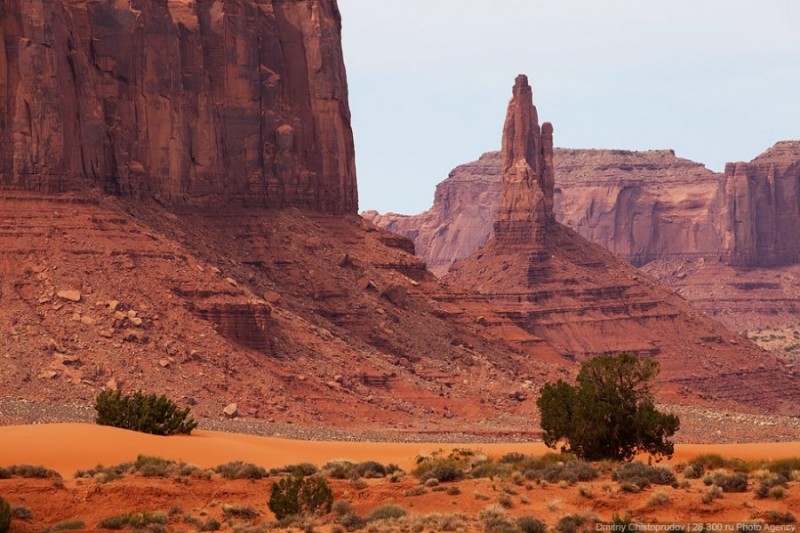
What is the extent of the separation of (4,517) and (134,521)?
2391 millimetres

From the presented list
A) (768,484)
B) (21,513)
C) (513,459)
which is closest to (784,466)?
(768,484)

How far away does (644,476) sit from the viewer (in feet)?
126

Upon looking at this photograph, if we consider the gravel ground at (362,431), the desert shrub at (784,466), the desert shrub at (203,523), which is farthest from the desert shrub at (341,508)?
the gravel ground at (362,431)

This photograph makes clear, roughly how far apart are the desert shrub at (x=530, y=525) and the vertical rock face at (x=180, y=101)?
45005 mm

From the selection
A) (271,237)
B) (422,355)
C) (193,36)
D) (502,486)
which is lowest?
(502,486)

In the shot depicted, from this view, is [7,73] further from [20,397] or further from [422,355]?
[422,355]

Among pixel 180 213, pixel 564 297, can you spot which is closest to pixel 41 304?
pixel 180 213

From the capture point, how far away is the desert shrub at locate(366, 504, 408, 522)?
1426 inches

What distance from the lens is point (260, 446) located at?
179ft

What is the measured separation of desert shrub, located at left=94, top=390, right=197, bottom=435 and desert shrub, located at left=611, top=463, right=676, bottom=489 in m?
17.9

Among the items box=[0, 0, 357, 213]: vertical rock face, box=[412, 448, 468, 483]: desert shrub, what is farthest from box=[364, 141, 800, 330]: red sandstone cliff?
box=[412, 448, 468, 483]: desert shrub

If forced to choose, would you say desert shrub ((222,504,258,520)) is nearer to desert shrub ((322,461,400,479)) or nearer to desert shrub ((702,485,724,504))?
desert shrub ((322,461,400,479))

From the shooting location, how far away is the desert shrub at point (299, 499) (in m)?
37.7

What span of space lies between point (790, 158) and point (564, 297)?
6959 centimetres
